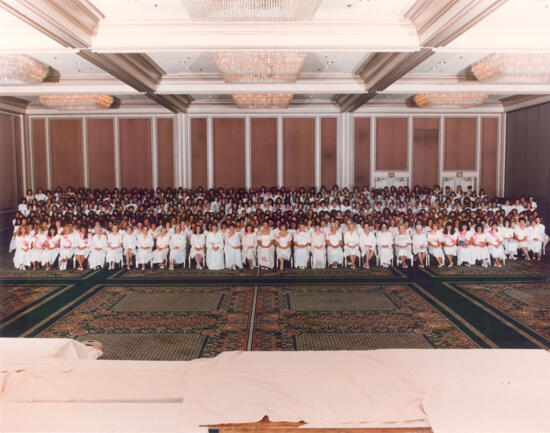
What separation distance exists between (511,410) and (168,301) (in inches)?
236

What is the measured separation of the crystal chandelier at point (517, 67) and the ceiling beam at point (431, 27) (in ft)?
4.69

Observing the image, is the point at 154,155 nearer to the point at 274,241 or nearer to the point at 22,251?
the point at 22,251

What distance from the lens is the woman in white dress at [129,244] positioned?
10562 mm

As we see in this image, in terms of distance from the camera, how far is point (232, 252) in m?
10.4

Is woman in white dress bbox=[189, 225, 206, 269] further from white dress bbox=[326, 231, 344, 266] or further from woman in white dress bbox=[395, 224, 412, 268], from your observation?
woman in white dress bbox=[395, 224, 412, 268]

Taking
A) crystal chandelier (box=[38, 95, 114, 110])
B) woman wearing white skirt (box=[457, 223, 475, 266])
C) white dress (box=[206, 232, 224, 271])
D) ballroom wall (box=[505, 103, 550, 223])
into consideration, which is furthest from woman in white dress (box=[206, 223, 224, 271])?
ballroom wall (box=[505, 103, 550, 223])

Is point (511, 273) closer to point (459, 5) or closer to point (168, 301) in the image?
point (459, 5)

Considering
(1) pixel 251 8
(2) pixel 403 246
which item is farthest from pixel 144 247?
(1) pixel 251 8

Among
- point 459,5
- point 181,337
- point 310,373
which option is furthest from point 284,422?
point 459,5

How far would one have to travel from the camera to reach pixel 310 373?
3172mm

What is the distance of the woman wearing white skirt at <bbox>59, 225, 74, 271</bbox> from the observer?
1030 cm

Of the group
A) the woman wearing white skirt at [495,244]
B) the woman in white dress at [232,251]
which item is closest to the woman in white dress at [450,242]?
the woman wearing white skirt at [495,244]

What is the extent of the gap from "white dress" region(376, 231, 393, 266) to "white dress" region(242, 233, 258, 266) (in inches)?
112

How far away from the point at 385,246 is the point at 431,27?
4.79 meters
